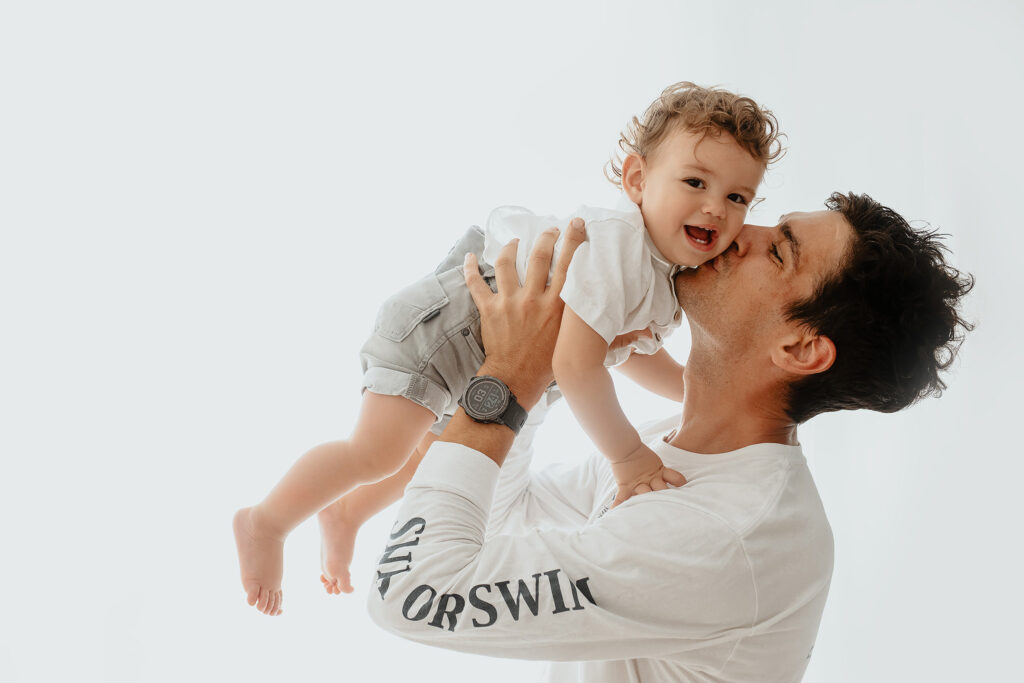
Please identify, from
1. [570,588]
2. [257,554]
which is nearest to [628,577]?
[570,588]

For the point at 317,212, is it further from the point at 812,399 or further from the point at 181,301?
the point at 812,399

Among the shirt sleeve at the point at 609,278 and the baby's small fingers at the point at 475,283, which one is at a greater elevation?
the baby's small fingers at the point at 475,283

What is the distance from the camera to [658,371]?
1771 millimetres

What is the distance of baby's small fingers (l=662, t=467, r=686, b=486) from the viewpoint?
4.09 feet

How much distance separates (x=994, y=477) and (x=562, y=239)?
0.82 m

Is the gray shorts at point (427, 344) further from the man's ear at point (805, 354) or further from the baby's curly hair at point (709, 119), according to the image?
the man's ear at point (805, 354)

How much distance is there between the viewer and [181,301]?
2211 millimetres

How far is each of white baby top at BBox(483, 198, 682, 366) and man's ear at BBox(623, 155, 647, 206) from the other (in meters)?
0.02

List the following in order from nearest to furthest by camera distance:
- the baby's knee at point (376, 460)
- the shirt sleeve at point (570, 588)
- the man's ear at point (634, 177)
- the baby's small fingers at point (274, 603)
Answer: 1. the shirt sleeve at point (570, 588)
2. the man's ear at point (634, 177)
3. the baby's knee at point (376, 460)
4. the baby's small fingers at point (274, 603)

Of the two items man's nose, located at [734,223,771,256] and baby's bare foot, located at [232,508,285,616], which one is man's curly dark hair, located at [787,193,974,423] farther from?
baby's bare foot, located at [232,508,285,616]

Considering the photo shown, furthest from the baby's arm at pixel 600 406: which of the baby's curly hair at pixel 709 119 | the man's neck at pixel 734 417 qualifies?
the baby's curly hair at pixel 709 119

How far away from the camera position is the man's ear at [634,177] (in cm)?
130

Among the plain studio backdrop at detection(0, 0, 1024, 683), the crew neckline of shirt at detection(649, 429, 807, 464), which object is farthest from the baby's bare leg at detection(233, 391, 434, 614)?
the plain studio backdrop at detection(0, 0, 1024, 683)

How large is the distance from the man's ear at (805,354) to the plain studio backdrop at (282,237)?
44 cm
